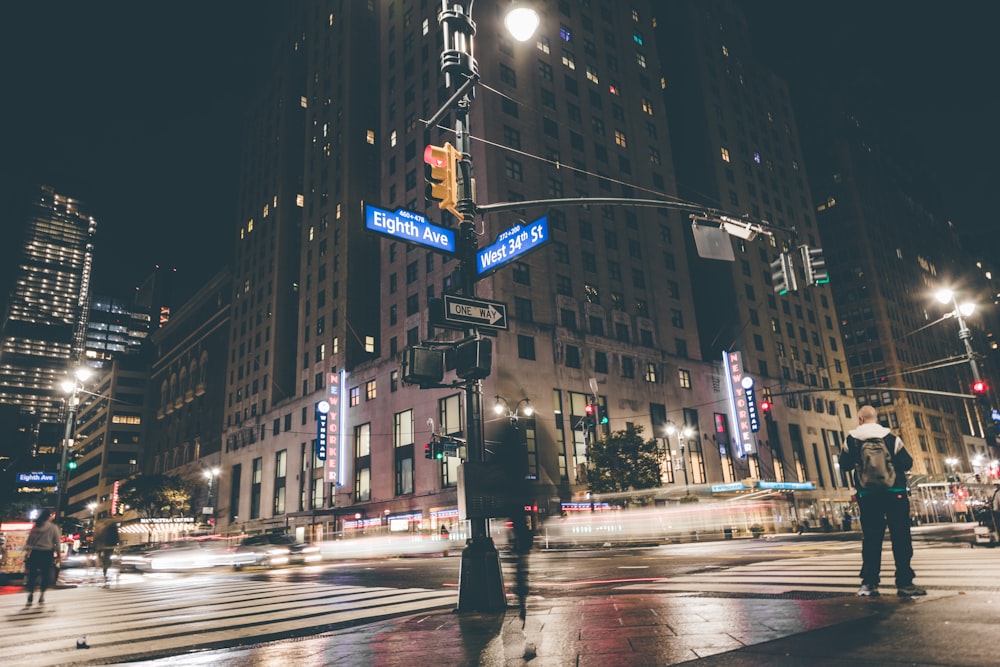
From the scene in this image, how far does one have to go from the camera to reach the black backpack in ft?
19.1

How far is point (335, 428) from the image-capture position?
54750 millimetres

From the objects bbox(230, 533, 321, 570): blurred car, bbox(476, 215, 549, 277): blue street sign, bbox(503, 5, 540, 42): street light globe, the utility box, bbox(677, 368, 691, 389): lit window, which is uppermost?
bbox(677, 368, 691, 389): lit window

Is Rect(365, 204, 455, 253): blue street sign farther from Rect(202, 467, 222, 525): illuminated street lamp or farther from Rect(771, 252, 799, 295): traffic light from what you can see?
Rect(202, 467, 222, 525): illuminated street lamp

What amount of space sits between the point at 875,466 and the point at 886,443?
0.29 meters

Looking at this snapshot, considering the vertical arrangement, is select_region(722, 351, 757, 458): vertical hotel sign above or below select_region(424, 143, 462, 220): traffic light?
above

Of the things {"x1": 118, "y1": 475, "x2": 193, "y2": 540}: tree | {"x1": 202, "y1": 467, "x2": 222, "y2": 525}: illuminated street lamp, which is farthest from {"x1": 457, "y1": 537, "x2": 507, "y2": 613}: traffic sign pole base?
{"x1": 118, "y1": 475, "x2": 193, "y2": 540}: tree

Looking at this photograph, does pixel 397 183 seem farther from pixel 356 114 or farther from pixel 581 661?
pixel 581 661

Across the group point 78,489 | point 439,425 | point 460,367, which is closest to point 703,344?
point 439,425

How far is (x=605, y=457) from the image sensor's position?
140 ft

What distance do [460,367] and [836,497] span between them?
70.8 metres

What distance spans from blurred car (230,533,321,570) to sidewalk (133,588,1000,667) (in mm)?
21283

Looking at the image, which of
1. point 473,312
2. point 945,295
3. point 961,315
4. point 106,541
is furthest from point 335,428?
point 473,312

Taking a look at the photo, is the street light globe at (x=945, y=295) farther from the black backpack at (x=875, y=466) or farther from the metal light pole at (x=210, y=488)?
the metal light pole at (x=210, y=488)

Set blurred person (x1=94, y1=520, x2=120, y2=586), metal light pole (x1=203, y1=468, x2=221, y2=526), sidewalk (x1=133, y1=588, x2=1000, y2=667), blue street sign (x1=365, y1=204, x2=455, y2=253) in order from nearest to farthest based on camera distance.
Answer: sidewalk (x1=133, y1=588, x2=1000, y2=667) → blue street sign (x1=365, y1=204, x2=455, y2=253) → blurred person (x1=94, y1=520, x2=120, y2=586) → metal light pole (x1=203, y1=468, x2=221, y2=526)
